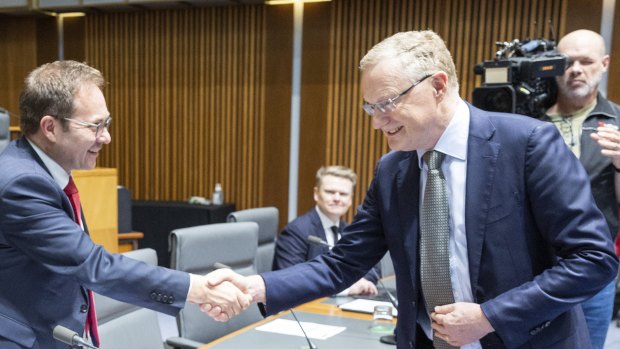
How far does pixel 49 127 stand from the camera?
1866 mm

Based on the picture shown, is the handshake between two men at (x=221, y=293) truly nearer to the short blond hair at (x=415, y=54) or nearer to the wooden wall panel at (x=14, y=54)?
the short blond hair at (x=415, y=54)

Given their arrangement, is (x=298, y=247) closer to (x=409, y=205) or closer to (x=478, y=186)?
(x=409, y=205)

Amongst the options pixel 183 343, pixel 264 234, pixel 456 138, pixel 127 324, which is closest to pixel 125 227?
pixel 264 234

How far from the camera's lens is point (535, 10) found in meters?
5.87

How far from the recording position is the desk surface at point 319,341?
8.10 ft

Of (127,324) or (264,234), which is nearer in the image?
(127,324)

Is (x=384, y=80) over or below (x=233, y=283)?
over

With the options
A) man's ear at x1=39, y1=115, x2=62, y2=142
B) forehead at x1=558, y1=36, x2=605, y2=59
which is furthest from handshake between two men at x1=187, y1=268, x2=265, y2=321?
forehead at x1=558, y1=36, x2=605, y2=59

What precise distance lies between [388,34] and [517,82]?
412 centimetres

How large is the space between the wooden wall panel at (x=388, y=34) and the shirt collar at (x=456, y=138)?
4569 millimetres

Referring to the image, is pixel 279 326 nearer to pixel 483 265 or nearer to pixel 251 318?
pixel 251 318

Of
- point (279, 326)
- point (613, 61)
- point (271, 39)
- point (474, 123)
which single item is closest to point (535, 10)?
point (613, 61)

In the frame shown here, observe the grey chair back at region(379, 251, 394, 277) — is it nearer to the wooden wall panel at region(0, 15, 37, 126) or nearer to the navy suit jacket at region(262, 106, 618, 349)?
the navy suit jacket at region(262, 106, 618, 349)

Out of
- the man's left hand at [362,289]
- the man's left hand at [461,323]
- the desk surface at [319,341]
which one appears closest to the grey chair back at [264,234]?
the man's left hand at [362,289]
